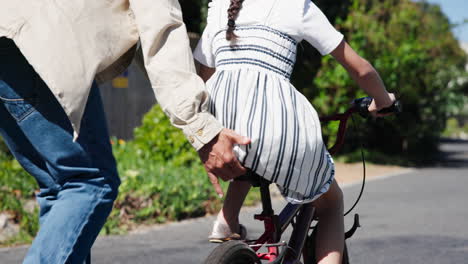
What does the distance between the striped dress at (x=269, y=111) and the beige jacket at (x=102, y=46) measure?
0.22m

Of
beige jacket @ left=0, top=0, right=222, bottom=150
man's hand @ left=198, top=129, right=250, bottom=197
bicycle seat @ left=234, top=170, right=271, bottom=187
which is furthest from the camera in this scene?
bicycle seat @ left=234, top=170, right=271, bottom=187

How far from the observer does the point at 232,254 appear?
233cm

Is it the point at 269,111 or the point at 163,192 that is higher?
the point at 269,111

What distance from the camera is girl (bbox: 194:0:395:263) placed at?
7.85 ft

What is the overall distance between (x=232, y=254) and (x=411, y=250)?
3055mm

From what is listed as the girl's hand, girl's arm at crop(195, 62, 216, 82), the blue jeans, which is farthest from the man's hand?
the girl's hand

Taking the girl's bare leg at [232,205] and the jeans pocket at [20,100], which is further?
the girl's bare leg at [232,205]

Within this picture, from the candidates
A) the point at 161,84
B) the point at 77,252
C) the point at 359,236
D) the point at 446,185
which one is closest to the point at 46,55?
the point at 161,84

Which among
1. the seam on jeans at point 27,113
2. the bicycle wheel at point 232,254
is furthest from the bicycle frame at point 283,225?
the seam on jeans at point 27,113

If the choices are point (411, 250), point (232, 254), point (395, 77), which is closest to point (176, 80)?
point (232, 254)

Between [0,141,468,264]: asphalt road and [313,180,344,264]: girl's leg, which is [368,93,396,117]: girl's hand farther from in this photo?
[0,141,468,264]: asphalt road

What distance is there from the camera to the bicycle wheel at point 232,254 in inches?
89.5

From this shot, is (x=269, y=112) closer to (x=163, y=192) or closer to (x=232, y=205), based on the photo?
(x=232, y=205)

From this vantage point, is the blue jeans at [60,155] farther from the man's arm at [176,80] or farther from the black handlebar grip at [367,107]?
the black handlebar grip at [367,107]
